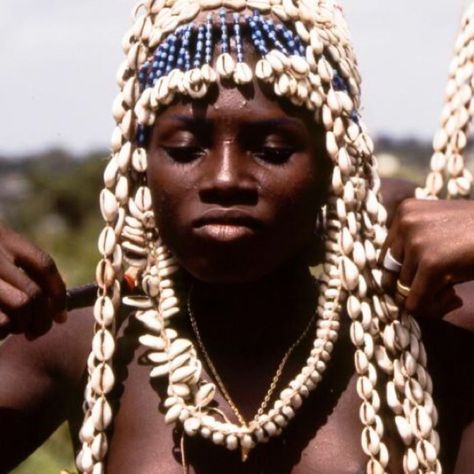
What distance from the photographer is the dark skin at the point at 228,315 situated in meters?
2.78

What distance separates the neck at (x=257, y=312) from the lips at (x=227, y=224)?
0.23 meters

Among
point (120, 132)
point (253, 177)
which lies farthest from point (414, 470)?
point (120, 132)

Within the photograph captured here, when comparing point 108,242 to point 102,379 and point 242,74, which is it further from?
point 242,74

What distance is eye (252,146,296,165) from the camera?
2814 mm

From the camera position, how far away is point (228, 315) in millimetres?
3016

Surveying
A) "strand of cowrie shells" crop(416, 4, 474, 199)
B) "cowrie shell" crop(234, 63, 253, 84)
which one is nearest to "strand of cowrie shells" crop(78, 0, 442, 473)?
"cowrie shell" crop(234, 63, 253, 84)

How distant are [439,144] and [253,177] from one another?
73 cm

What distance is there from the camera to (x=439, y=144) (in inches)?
131

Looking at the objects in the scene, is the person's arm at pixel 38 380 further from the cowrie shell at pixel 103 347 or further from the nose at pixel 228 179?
the nose at pixel 228 179

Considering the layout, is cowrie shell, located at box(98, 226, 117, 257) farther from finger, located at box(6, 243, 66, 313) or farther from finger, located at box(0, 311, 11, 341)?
finger, located at box(0, 311, 11, 341)

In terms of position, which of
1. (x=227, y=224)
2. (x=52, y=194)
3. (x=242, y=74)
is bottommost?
(x=52, y=194)

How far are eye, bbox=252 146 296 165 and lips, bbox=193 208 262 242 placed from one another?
13 cm

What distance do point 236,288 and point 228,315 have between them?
88mm

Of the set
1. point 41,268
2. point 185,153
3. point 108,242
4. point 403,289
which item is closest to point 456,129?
point 403,289
